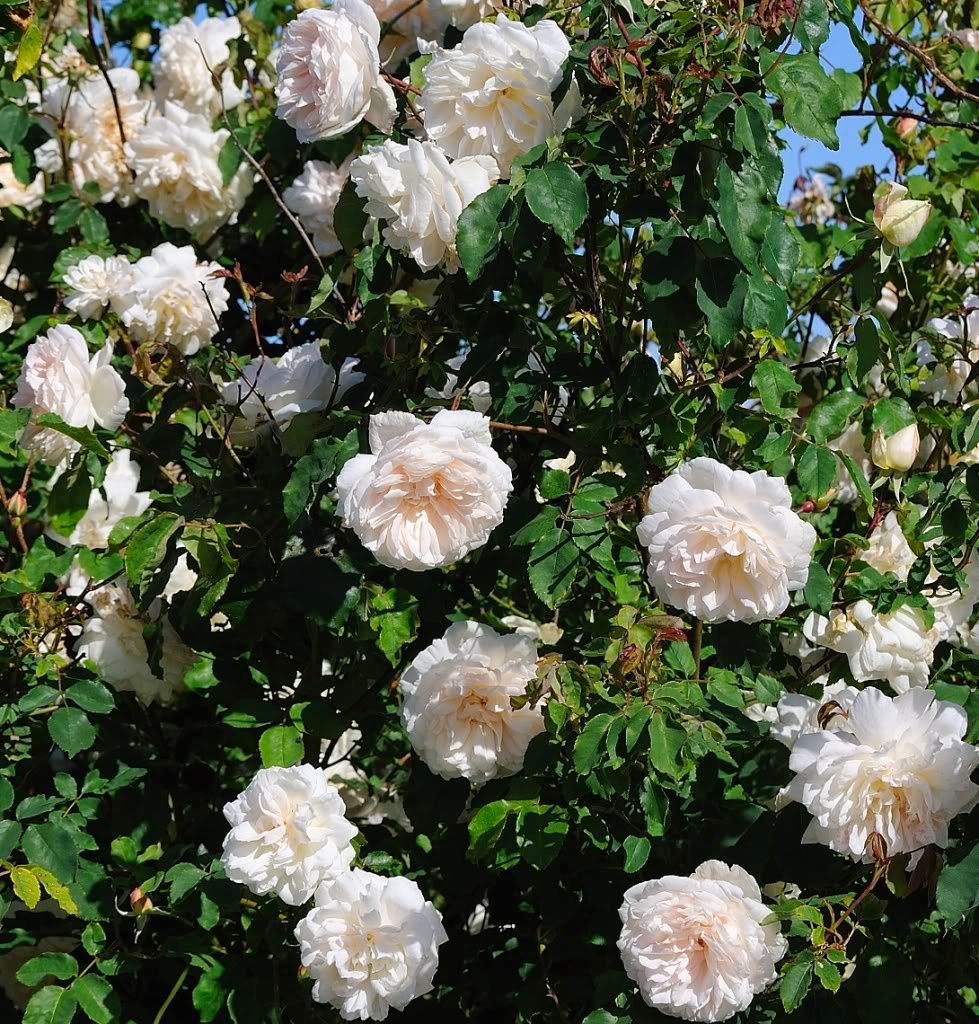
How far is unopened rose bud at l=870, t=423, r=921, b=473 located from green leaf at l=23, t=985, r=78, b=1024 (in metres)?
1.33

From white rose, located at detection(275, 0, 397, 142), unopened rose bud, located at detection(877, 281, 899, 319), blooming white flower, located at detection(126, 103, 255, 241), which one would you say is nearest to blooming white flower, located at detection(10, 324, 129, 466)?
white rose, located at detection(275, 0, 397, 142)

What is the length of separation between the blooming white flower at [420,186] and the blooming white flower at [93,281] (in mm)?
763

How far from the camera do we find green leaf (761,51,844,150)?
1432mm

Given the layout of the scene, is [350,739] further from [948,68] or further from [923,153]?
[948,68]

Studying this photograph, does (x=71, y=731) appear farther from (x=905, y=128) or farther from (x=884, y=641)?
(x=905, y=128)

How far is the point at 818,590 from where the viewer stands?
1.66 metres

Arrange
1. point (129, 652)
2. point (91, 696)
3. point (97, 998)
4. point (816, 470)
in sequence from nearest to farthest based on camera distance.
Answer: point (816, 470) → point (97, 998) → point (91, 696) → point (129, 652)

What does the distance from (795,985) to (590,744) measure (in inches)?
13.1

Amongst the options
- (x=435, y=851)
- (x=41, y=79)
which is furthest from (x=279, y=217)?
(x=435, y=851)

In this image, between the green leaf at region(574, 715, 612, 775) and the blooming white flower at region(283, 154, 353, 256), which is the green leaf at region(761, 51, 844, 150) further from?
the blooming white flower at region(283, 154, 353, 256)

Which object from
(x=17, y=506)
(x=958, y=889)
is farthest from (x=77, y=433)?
(x=958, y=889)

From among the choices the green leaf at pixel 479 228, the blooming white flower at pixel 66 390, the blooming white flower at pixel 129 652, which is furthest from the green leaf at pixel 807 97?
the blooming white flower at pixel 129 652

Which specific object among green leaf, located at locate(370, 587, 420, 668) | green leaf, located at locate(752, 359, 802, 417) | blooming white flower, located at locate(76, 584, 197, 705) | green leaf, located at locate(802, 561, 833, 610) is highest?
green leaf, located at locate(752, 359, 802, 417)

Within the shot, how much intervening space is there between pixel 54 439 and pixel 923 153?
1.79 meters
